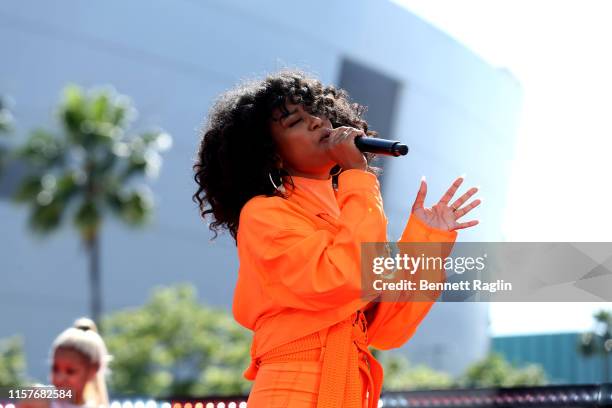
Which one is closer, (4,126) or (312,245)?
(312,245)

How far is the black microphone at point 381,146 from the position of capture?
7.64 feet

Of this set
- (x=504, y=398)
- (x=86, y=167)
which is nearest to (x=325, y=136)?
(x=504, y=398)

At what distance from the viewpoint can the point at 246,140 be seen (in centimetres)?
259

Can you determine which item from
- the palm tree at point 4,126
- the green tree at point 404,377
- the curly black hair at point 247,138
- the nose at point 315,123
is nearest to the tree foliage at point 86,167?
the palm tree at point 4,126

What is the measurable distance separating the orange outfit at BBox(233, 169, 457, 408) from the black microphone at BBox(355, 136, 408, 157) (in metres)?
0.07

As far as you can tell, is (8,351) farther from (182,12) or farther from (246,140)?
(246,140)

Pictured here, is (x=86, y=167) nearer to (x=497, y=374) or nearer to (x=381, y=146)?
(x=497, y=374)

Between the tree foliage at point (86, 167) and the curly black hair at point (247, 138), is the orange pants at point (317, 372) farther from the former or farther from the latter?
the tree foliage at point (86, 167)

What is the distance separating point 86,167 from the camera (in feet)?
80.8

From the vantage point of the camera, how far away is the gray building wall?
99.0 feet

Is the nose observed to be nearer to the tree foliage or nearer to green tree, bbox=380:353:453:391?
the tree foliage

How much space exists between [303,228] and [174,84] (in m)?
31.3

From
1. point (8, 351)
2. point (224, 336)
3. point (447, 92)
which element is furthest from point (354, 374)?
point (447, 92)

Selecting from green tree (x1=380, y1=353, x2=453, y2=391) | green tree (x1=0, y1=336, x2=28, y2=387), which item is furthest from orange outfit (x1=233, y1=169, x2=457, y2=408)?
green tree (x1=380, y1=353, x2=453, y2=391)
